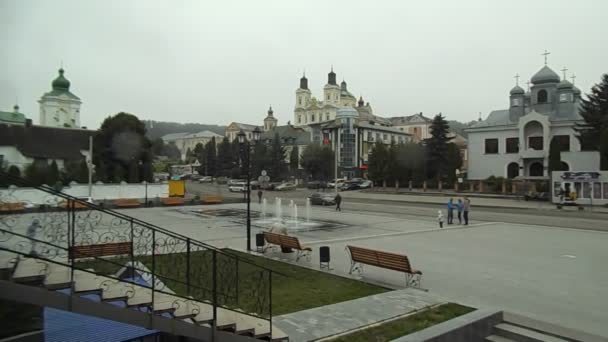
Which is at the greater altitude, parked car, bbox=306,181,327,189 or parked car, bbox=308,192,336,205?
parked car, bbox=306,181,327,189

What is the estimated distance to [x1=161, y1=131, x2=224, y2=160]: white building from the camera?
146375mm

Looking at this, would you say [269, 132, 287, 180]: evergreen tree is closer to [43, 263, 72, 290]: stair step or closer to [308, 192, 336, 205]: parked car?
[308, 192, 336, 205]: parked car

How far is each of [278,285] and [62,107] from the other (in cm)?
5716

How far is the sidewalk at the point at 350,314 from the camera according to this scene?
7043mm

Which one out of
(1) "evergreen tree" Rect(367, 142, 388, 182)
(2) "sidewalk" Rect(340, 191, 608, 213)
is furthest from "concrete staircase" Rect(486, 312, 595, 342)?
(1) "evergreen tree" Rect(367, 142, 388, 182)

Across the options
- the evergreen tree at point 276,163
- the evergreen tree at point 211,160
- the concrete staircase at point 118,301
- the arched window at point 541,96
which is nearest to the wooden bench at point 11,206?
the concrete staircase at point 118,301

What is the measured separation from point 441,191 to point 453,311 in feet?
150

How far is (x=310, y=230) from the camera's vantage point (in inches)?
816

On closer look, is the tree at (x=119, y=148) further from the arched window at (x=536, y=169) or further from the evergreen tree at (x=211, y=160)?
the evergreen tree at (x=211, y=160)

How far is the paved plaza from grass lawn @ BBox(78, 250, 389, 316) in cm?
104

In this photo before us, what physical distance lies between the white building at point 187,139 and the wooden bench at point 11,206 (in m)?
139

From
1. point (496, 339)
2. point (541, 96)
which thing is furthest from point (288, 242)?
point (541, 96)

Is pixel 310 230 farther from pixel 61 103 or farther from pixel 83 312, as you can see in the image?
pixel 61 103

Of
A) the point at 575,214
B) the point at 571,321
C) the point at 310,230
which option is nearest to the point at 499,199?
the point at 575,214
